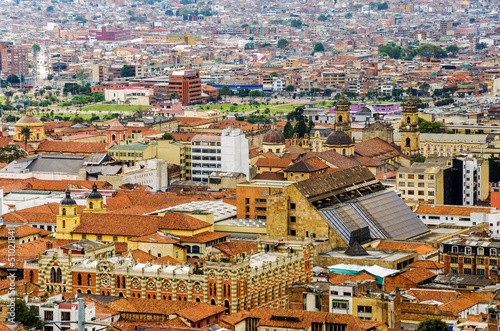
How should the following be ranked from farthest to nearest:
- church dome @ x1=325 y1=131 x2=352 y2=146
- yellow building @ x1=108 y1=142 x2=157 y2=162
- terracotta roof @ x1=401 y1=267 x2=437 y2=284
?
1. church dome @ x1=325 y1=131 x2=352 y2=146
2. yellow building @ x1=108 y1=142 x2=157 y2=162
3. terracotta roof @ x1=401 y1=267 x2=437 y2=284

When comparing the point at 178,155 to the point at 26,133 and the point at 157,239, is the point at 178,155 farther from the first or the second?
the point at 157,239

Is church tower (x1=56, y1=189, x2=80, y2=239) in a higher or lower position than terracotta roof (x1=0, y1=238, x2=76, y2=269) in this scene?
higher

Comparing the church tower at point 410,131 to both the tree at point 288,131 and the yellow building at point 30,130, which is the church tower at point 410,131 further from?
the yellow building at point 30,130

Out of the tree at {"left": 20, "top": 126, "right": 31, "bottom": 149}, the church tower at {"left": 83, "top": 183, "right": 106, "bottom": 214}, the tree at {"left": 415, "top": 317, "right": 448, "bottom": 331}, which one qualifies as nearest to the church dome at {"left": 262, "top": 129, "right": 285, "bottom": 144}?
the tree at {"left": 20, "top": 126, "right": 31, "bottom": 149}

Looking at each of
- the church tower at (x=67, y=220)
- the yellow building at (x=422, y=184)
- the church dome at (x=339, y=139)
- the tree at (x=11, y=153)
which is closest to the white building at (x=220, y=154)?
the church dome at (x=339, y=139)

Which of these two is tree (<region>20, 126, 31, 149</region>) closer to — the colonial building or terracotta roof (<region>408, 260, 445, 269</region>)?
the colonial building

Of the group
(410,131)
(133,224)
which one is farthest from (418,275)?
(410,131)
